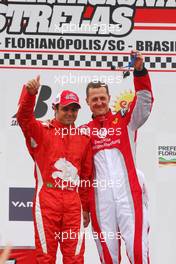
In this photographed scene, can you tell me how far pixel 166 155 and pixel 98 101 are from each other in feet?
1.72

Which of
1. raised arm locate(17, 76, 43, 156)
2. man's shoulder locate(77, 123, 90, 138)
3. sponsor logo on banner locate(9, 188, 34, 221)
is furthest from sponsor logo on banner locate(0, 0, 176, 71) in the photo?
sponsor logo on banner locate(9, 188, 34, 221)

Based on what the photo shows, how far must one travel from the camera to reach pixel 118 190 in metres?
2.39

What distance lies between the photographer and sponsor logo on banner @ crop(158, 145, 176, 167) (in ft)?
8.78

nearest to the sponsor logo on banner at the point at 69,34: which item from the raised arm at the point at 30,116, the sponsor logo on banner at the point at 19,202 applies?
the raised arm at the point at 30,116

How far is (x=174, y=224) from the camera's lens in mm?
2689

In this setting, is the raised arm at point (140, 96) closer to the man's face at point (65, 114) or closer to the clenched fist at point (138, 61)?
the clenched fist at point (138, 61)

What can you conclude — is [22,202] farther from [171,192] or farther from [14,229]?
[171,192]

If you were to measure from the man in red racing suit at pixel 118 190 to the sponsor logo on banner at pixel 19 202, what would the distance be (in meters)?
0.43

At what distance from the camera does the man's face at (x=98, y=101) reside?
247 centimetres

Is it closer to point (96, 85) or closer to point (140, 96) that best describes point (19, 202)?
point (96, 85)

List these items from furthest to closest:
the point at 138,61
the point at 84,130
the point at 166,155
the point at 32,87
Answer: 1. the point at 166,155
2. the point at 84,130
3. the point at 138,61
4. the point at 32,87

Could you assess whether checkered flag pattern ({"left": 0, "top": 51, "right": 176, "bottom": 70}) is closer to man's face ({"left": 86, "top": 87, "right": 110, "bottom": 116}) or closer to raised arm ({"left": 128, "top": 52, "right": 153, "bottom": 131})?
man's face ({"left": 86, "top": 87, "right": 110, "bottom": 116})

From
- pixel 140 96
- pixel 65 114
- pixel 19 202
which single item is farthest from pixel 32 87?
pixel 19 202

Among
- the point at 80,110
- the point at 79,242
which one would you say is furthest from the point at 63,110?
the point at 79,242
